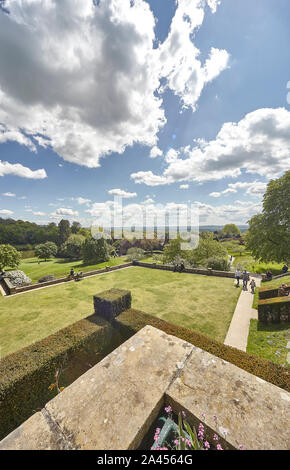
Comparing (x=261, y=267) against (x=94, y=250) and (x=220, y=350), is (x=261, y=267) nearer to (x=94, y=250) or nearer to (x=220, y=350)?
(x=220, y=350)

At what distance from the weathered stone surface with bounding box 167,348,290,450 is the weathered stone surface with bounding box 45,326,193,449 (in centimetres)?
32

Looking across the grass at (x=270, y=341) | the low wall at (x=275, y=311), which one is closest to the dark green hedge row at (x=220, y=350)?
the grass at (x=270, y=341)

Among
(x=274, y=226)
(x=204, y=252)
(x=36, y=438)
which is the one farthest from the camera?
(x=204, y=252)

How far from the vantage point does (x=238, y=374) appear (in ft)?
8.92

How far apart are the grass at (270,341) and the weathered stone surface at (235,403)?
397 cm

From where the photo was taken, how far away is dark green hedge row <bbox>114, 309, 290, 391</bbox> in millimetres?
3332

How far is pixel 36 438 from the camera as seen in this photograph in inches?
74.4

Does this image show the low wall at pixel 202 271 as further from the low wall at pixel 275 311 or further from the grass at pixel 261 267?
the low wall at pixel 275 311

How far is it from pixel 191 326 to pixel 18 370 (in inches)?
266

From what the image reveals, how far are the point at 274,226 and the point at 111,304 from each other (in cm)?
1844

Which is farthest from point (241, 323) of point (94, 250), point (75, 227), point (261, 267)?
point (75, 227)

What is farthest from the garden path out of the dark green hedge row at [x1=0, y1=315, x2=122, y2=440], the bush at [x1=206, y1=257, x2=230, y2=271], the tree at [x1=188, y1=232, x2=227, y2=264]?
the tree at [x1=188, y1=232, x2=227, y2=264]
